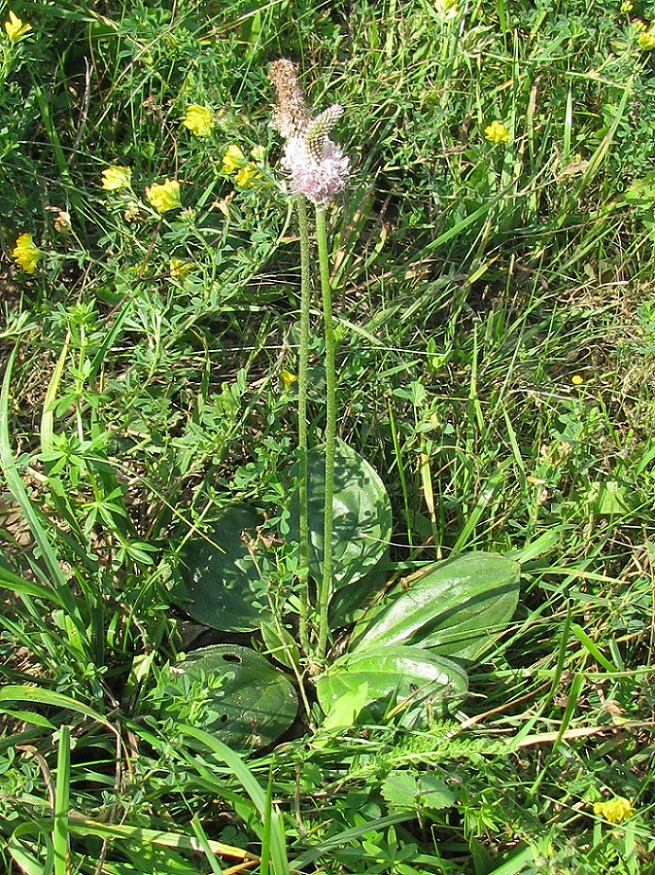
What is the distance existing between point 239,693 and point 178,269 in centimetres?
113

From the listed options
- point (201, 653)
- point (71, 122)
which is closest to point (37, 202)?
point (71, 122)

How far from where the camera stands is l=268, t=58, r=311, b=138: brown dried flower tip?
1.59m

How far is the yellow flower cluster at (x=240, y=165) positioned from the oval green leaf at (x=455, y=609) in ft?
3.64

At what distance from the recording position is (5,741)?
1.95 metres

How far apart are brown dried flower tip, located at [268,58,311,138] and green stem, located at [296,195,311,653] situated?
0.12 meters

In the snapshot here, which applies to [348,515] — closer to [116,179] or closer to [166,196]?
[166,196]

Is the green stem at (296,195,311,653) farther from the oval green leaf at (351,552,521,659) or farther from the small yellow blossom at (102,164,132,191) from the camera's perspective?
the small yellow blossom at (102,164,132,191)

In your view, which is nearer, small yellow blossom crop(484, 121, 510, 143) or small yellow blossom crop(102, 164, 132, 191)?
small yellow blossom crop(102, 164, 132, 191)

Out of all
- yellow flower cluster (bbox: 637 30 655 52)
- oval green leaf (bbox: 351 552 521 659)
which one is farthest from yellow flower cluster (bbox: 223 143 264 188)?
yellow flower cluster (bbox: 637 30 655 52)

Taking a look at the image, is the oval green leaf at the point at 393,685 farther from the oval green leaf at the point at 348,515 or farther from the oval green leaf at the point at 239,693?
the oval green leaf at the point at 348,515

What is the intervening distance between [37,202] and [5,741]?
1586mm

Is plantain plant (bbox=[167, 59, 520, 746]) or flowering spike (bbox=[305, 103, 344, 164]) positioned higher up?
flowering spike (bbox=[305, 103, 344, 164])

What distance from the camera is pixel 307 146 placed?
1.58 metres

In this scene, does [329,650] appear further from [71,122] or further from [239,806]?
[71,122]
